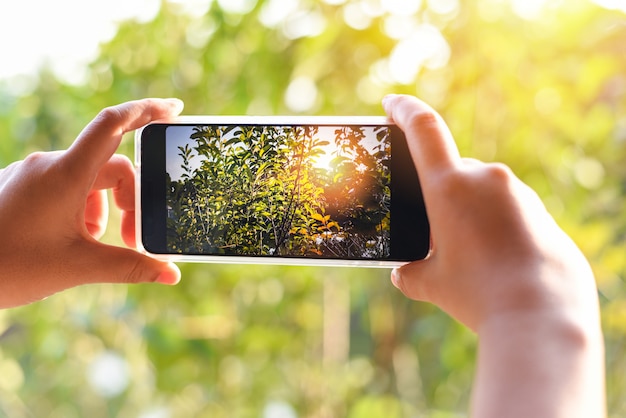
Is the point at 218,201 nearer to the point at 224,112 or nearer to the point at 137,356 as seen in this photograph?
the point at 224,112

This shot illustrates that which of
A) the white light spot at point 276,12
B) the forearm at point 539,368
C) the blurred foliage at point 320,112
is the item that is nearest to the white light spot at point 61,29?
the blurred foliage at point 320,112

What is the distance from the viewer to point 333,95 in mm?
812

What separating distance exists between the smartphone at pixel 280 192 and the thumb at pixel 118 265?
0.02 meters

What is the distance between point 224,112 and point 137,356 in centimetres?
39

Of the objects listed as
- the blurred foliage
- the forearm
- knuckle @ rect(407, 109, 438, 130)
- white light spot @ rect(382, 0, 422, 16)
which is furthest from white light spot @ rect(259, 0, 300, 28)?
the forearm

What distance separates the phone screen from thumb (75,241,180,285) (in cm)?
2

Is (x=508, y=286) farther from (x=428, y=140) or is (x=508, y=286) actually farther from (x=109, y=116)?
(x=109, y=116)

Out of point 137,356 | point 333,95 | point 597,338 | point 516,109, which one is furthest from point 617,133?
point 137,356

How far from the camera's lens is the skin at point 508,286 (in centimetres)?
34

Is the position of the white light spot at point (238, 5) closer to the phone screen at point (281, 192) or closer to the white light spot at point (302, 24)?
the white light spot at point (302, 24)

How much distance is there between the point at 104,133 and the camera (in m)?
0.52

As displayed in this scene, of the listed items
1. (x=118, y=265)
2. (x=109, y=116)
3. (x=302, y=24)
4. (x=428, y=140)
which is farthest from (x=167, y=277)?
(x=302, y=24)

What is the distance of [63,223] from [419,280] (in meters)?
0.30

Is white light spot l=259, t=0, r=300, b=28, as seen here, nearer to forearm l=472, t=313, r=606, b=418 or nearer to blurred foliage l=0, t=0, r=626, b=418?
blurred foliage l=0, t=0, r=626, b=418
